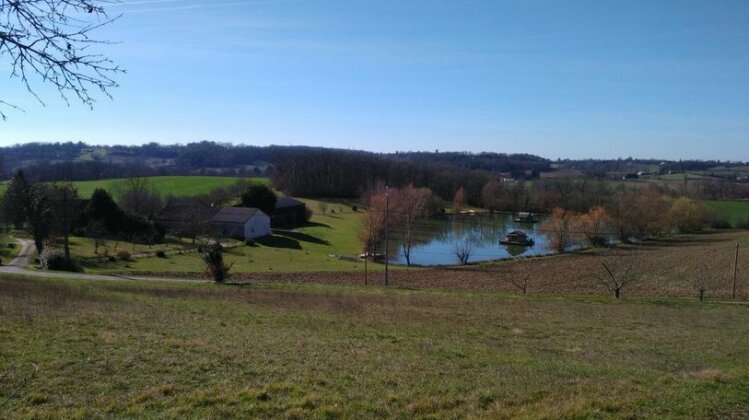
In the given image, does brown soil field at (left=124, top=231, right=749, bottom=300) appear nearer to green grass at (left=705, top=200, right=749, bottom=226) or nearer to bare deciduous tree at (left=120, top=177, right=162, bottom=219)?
bare deciduous tree at (left=120, top=177, right=162, bottom=219)

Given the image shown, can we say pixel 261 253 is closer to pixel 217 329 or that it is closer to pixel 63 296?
pixel 63 296

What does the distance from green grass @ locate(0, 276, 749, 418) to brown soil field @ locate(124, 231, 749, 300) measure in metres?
16.1

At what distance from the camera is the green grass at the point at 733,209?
93.8m

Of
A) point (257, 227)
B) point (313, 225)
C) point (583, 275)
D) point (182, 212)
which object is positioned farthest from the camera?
point (313, 225)

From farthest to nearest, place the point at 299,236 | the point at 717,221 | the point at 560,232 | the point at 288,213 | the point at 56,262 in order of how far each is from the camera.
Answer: the point at 717,221, the point at 288,213, the point at 299,236, the point at 560,232, the point at 56,262

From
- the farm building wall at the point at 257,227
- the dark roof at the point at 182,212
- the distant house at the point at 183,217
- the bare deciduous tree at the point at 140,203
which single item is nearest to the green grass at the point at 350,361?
the distant house at the point at 183,217

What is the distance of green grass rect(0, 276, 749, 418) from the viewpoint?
6613 millimetres

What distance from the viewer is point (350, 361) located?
980 cm

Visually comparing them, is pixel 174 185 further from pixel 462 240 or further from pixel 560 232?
pixel 560 232

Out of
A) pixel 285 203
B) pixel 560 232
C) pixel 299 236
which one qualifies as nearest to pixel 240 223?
pixel 299 236

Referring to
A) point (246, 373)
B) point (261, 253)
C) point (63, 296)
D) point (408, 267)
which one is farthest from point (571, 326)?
point (261, 253)

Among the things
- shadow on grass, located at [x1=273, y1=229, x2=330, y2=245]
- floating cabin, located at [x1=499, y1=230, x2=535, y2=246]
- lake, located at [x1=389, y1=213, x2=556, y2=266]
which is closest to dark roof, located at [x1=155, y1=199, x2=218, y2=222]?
shadow on grass, located at [x1=273, y1=229, x2=330, y2=245]

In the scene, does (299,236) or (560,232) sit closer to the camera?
(560,232)

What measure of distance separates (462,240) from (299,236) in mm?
21197
